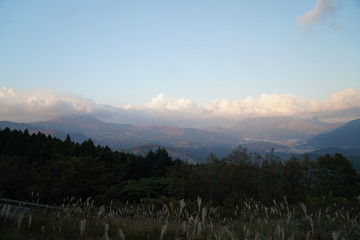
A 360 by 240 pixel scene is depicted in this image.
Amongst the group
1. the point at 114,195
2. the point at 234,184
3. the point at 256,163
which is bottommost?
the point at 114,195

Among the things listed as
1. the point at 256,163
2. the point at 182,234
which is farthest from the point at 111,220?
the point at 256,163

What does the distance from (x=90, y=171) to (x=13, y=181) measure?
8.57m

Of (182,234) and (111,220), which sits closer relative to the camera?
(182,234)

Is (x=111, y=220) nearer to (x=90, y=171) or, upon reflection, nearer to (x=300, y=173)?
(x=300, y=173)

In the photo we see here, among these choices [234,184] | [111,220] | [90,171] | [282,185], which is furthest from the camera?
[90,171]

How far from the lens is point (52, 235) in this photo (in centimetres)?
545

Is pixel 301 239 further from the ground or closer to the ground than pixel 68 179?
further from the ground

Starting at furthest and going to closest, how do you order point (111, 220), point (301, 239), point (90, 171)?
1. point (90, 171)
2. point (111, 220)
3. point (301, 239)

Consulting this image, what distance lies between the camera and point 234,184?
26625mm

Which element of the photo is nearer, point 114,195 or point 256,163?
point 256,163

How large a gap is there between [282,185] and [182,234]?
20.9 meters

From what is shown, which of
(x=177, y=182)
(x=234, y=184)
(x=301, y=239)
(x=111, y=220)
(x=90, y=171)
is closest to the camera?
(x=301, y=239)

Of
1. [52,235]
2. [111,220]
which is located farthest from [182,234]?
[52,235]

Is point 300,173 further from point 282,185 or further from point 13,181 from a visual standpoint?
point 13,181
